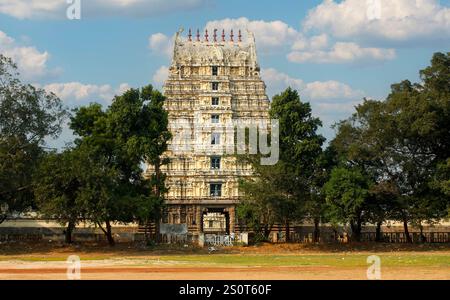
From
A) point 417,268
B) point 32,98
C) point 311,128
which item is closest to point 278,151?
point 311,128

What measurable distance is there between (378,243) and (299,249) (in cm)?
746

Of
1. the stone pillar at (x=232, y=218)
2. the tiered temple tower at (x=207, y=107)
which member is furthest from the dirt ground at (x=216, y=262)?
the tiered temple tower at (x=207, y=107)

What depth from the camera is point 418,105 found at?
208ft

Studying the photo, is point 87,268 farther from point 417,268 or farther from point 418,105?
point 418,105

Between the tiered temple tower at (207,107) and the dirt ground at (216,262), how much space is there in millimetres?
21893

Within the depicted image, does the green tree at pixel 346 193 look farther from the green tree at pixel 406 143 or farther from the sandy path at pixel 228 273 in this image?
the sandy path at pixel 228 273

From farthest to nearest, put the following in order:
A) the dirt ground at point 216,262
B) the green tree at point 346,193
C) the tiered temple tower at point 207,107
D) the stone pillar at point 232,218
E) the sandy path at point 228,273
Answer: the tiered temple tower at point 207,107 → the stone pillar at point 232,218 → the green tree at point 346,193 → the dirt ground at point 216,262 → the sandy path at point 228,273

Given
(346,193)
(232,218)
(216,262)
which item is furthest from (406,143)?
(216,262)

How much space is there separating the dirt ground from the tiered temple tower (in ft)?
71.8

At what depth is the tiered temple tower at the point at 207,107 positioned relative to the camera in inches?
3501

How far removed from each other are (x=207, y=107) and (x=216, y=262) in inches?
1727
